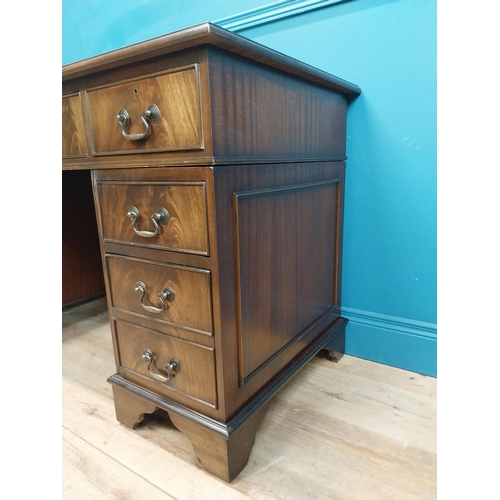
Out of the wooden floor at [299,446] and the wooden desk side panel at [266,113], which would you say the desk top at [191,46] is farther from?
the wooden floor at [299,446]

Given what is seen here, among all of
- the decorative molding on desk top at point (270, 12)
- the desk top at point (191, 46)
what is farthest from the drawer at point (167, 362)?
the decorative molding on desk top at point (270, 12)

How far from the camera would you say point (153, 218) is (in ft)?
2.34

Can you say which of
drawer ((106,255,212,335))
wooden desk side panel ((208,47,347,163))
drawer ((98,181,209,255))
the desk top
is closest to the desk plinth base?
drawer ((106,255,212,335))

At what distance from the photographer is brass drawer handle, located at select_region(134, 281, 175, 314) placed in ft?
2.46

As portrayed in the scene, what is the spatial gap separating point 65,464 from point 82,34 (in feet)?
5.79

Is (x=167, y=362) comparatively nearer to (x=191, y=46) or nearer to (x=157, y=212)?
(x=157, y=212)

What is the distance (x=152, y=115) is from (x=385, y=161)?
66cm

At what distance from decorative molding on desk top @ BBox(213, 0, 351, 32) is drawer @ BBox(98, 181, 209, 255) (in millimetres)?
737

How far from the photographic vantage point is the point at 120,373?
0.91m

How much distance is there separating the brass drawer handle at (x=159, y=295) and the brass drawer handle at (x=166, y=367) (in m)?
0.11

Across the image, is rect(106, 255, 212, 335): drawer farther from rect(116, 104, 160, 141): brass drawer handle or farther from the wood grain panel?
rect(116, 104, 160, 141): brass drawer handle

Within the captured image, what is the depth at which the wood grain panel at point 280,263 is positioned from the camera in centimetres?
74
